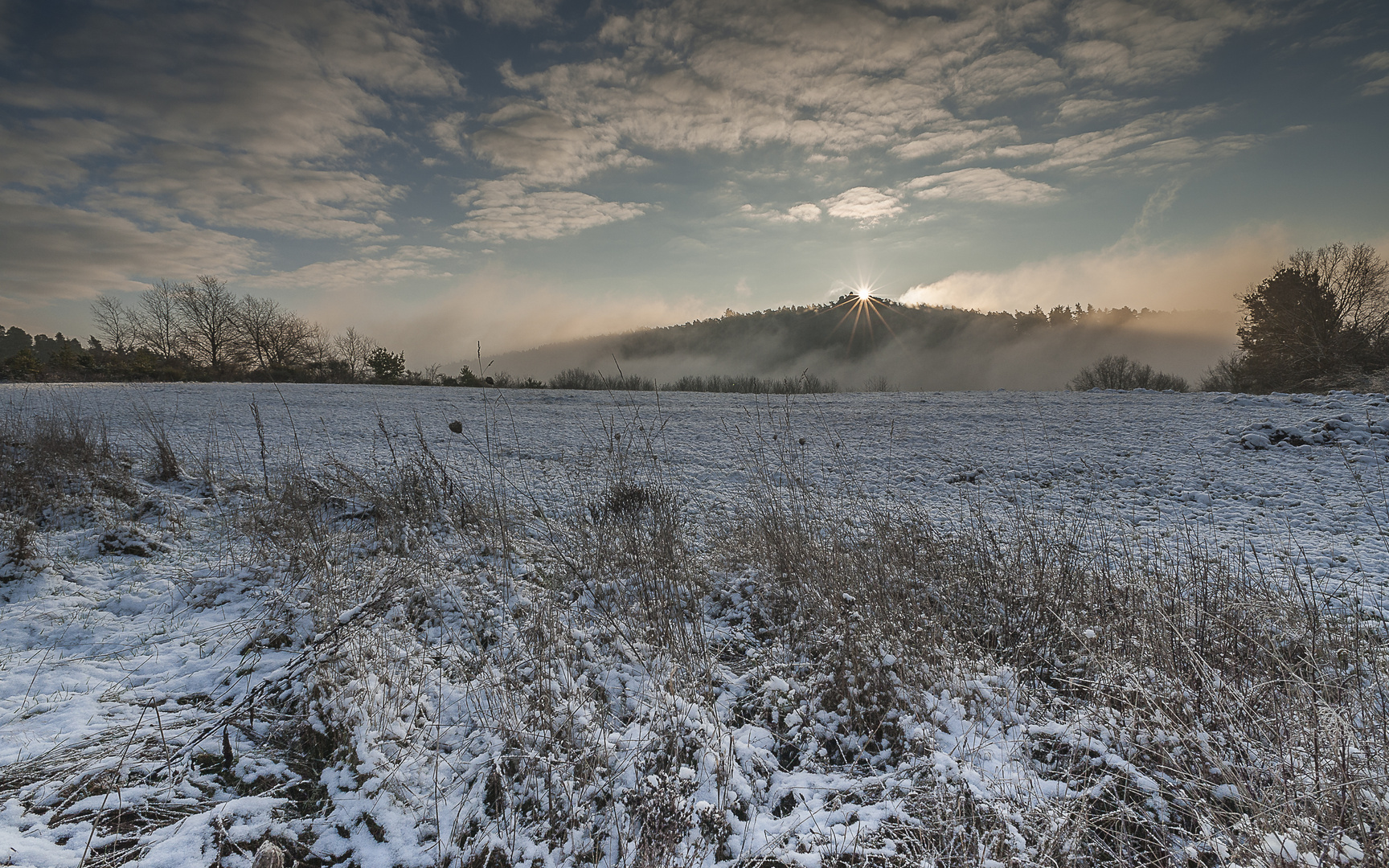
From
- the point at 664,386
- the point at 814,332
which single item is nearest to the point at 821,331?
the point at 814,332

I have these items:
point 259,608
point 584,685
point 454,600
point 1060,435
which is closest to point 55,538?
point 259,608

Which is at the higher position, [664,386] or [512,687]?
[664,386]

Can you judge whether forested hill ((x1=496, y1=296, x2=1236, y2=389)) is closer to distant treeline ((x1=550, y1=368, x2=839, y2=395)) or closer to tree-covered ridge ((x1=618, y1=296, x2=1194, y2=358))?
tree-covered ridge ((x1=618, y1=296, x2=1194, y2=358))

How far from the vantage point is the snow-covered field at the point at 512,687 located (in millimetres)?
2619

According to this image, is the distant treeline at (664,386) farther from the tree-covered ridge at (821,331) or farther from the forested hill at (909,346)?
the tree-covered ridge at (821,331)

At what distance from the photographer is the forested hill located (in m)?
72.2

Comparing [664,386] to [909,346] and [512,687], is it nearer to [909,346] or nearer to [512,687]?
[512,687]

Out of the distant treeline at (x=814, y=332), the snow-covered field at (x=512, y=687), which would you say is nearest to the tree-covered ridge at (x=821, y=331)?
the distant treeline at (x=814, y=332)

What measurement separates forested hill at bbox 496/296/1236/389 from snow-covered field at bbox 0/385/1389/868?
59.7 m

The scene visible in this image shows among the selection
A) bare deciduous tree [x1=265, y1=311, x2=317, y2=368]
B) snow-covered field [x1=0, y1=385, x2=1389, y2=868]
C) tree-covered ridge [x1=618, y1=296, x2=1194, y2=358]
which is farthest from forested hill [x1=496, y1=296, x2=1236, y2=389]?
snow-covered field [x1=0, y1=385, x2=1389, y2=868]

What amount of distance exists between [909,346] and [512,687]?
345ft

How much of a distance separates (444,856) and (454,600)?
98.5 inches

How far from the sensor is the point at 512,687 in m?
3.61

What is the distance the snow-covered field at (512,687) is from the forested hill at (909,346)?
5966cm
